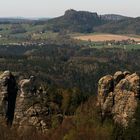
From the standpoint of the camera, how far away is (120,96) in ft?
243

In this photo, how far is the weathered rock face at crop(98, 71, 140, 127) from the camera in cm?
7231

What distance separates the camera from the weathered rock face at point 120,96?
7231 centimetres

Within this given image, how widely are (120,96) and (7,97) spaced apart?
16.5 m

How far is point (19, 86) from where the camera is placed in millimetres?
76500

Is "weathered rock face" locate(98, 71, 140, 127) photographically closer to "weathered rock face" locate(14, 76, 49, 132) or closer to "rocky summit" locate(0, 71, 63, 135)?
"rocky summit" locate(0, 71, 63, 135)

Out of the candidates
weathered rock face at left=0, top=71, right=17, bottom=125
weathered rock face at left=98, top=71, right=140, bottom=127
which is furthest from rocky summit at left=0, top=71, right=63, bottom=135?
weathered rock face at left=98, top=71, right=140, bottom=127

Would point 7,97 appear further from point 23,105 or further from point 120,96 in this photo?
point 120,96

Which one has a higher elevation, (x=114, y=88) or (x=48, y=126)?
(x=114, y=88)

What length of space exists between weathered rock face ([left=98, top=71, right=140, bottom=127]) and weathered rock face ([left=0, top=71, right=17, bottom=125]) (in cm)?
1284

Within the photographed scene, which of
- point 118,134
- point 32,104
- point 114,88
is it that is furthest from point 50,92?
point 118,134

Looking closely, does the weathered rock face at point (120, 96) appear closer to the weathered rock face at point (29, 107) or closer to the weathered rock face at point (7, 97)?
the weathered rock face at point (29, 107)

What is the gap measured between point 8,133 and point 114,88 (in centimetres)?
1764

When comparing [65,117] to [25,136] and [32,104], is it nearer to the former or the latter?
[32,104]

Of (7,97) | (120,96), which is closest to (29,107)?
(7,97)
